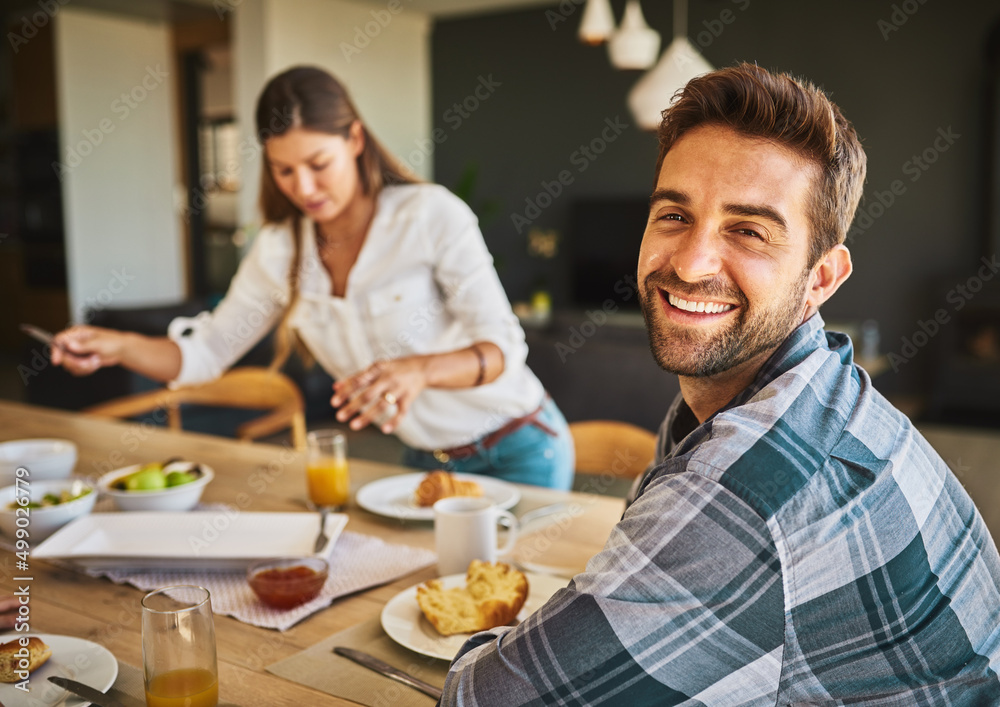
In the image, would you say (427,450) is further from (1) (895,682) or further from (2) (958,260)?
(2) (958,260)

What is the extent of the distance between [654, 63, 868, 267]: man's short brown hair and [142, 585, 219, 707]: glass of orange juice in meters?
0.70

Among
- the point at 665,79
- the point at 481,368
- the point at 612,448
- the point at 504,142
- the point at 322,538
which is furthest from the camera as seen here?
the point at 504,142

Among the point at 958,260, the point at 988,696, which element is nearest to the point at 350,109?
the point at 988,696

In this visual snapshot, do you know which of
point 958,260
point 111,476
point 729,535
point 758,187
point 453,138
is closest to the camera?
point 729,535

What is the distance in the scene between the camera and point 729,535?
0.70 metres

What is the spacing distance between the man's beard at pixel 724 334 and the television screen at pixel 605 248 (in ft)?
20.0

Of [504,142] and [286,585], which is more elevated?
[504,142]

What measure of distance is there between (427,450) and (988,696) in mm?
1319

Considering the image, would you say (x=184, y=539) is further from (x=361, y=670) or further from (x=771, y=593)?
(x=771, y=593)

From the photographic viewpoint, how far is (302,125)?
176 cm

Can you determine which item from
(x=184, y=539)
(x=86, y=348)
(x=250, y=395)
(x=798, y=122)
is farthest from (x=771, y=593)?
(x=250, y=395)

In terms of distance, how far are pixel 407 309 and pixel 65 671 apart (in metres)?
1.06

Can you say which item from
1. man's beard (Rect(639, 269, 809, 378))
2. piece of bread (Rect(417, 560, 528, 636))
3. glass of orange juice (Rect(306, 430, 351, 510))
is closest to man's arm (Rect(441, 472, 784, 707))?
man's beard (Rect(639, 269, 809, 378))

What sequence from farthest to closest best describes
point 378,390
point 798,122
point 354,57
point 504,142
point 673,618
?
point 504,142
point 354,57
point 378,390
point 798,122
point 673,618
